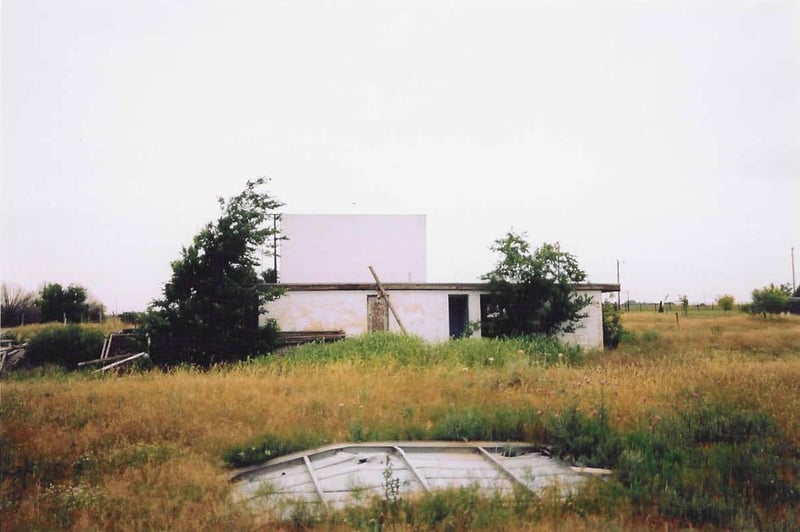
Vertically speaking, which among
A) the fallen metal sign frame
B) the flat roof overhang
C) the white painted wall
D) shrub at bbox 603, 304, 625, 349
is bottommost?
the fallen metal sign frame

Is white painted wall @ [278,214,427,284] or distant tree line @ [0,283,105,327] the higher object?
white painted wall @ [278,214,427,284]

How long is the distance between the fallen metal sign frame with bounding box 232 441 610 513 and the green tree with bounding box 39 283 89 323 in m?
32.6

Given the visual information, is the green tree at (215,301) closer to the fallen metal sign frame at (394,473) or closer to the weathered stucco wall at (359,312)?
the weathered stucco wall at (359,312)

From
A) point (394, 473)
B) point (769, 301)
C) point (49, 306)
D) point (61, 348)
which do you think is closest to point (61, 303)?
point (49, 306)

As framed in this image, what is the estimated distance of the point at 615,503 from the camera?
16.0 feet

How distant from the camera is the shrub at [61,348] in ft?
69.6

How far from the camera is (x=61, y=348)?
70.6 feet

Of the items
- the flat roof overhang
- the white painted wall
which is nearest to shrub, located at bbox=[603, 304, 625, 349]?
the flat roof overhang

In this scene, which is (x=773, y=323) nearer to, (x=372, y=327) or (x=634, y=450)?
(x=372, y=327)

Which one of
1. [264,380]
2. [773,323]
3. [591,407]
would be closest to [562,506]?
[591,407]

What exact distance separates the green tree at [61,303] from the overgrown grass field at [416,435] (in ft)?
88.9

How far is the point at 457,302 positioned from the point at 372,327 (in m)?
6.00

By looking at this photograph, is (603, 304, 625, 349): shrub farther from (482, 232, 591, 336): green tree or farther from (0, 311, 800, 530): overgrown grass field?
(0, 311, 800, 530): overgrown grass field

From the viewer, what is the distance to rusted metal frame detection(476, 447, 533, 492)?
521 centimetres
